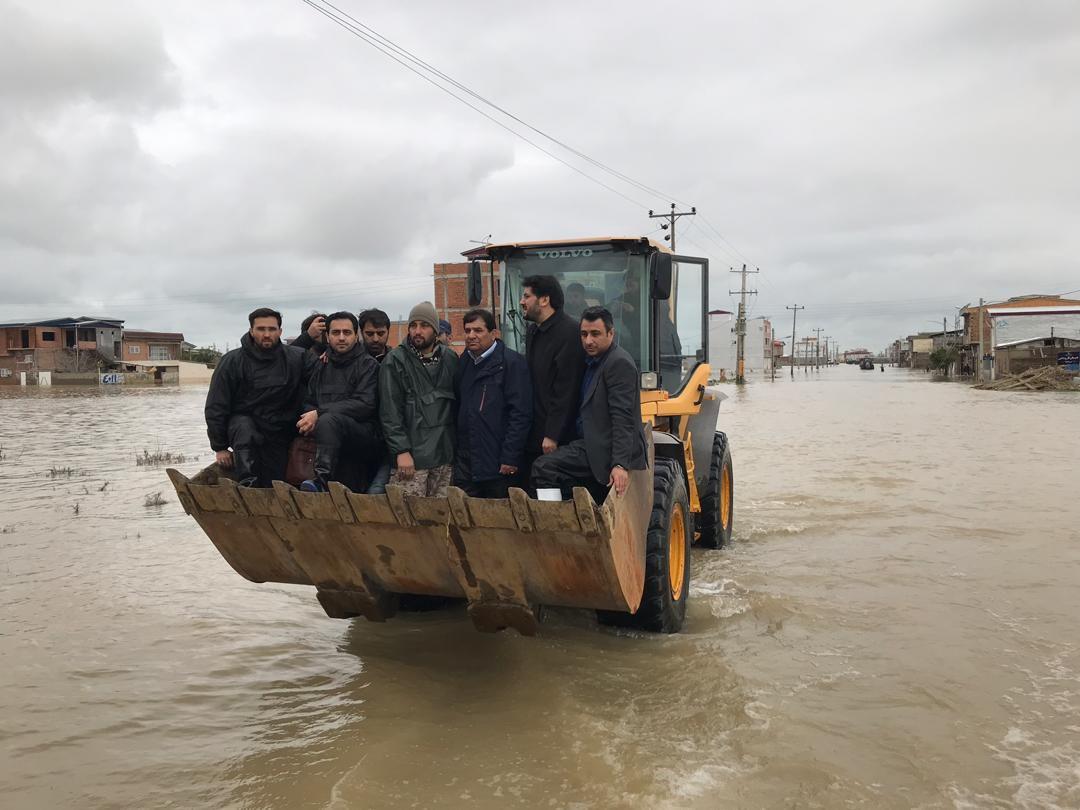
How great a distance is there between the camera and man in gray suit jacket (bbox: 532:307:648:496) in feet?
13.7

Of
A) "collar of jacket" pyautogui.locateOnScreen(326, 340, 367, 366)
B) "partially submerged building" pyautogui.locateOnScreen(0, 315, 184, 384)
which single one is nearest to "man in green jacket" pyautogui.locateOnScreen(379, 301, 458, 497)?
"collar of jacket" pyautogui.locateOnScreen(326, 340, 367, 366)

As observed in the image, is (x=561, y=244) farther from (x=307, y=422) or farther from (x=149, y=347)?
(x=149, y=347)

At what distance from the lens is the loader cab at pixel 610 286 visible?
231 inches

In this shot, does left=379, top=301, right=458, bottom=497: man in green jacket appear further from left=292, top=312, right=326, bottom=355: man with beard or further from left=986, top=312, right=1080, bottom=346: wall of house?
left=986, top=312, right=1080, bottom=346: wall of house

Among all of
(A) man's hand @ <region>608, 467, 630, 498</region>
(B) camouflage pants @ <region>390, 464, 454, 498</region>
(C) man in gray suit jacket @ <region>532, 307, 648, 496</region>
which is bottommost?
(B) camouflage pants @ <region>390, 464, 454, 498</region>

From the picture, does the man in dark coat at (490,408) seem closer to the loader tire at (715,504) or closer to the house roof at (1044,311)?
the loader tire at (715,504)

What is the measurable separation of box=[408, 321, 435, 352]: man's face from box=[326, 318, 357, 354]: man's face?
39 cm

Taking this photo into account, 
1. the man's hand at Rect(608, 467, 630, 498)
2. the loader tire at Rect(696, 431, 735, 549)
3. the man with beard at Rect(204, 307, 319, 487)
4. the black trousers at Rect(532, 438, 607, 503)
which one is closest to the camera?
the man's hand at Rect(608, 467, 630, 498)

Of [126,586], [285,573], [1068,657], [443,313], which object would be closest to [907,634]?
[1068,657]

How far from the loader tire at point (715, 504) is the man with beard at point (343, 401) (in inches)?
146

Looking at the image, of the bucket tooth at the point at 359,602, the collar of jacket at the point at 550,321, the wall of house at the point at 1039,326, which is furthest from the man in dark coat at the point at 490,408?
the wall of house at the point at 1039,326

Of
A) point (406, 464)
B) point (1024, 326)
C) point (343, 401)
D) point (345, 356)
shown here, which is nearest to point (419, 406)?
point (406, 464)

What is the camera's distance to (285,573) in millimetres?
4383

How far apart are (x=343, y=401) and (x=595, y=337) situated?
1404 millimetres
